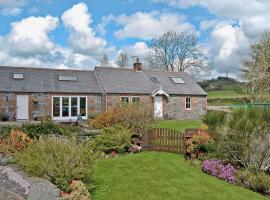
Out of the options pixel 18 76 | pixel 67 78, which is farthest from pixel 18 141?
pixel 67 78

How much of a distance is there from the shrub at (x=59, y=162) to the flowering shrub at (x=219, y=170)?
430 centimetres

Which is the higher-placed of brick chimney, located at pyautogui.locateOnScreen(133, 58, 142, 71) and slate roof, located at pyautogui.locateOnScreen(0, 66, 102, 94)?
brick chimney, located at pyautogui.locateOnScreen(133, 58, 142, 71)

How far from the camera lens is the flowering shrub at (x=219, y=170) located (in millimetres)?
11047

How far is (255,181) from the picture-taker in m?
10.4

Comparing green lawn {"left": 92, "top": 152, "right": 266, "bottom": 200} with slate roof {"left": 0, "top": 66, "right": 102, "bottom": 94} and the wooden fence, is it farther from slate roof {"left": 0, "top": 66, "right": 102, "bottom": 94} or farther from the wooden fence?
slate roof {"left": 0, "top": 66, "right": 102, "bottom": 94}

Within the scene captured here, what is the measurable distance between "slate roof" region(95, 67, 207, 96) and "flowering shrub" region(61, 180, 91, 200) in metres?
21.8

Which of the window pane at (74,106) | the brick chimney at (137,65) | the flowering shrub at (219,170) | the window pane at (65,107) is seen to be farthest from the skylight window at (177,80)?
the flowering shrub at (219,170)

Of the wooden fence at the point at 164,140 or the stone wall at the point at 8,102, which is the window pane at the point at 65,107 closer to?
the stone wall at the point at 8,102

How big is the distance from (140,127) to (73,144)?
26.2ft

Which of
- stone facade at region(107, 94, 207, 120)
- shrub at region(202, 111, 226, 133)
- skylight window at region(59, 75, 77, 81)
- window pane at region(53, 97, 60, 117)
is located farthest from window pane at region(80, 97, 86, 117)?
shrub at region(202, 111, 226, 133)

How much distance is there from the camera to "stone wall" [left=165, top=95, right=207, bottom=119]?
33.1 metres

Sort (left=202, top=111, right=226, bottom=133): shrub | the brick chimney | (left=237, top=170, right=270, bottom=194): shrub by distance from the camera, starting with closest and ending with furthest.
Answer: (left=237, top=170, right=270, bottom=194): shrub, (left=202, top=111, right=226, bottom=133): shrub, the brick chimney

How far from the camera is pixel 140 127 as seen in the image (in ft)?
56.8

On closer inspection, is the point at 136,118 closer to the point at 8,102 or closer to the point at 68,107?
the point at 68,107
